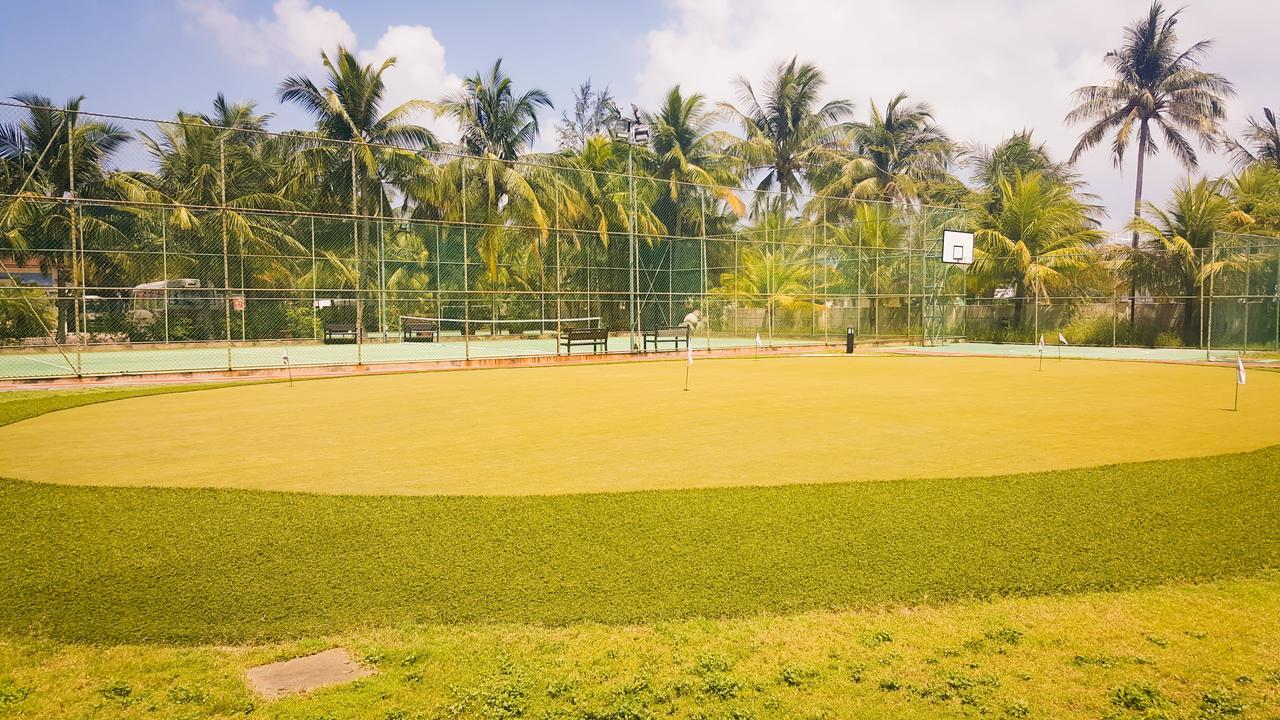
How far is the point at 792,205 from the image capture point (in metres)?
31.1

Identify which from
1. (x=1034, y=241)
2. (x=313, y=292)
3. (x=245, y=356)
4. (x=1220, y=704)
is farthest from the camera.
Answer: (x=1034, y=241)

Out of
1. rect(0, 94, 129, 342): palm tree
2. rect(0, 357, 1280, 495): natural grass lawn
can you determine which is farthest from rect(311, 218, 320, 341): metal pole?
rect(0, 357, 1280, 495): natural grass lawn

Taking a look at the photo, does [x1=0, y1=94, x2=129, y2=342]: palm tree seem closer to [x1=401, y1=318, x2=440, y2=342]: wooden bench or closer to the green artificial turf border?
[x1=401, y1=318, x2=440, y2=342]: wooden bench

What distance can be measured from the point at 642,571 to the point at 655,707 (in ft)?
4.68

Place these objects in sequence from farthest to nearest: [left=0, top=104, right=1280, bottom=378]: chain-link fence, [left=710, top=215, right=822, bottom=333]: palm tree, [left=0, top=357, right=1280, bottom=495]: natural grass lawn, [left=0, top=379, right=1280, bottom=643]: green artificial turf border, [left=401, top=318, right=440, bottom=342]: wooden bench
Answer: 1. [left=710, top=215, right=822, bottom=333]: palm tree
2. [left=401, top=318, right=440, bottom=342]: wooden bench
3. [left=0, top=104, right=1280, bottom=378]: chain-link fence
4. [left=0, top=357, right=1280, bottom=495]: natural grass lawn
5. [left=0, top=379, right=1280, bottom=643]: green artificial turf border

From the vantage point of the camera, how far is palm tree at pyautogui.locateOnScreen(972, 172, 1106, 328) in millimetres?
34219

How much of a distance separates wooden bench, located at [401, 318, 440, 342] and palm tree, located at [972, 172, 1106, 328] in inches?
919

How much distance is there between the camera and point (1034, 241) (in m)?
35.4

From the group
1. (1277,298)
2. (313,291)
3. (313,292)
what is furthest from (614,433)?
(1277,298)

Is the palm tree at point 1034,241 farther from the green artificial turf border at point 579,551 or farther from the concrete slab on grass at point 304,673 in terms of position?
the concrete slab on grass at point 304,673

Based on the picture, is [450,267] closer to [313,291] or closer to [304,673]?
[313,291]

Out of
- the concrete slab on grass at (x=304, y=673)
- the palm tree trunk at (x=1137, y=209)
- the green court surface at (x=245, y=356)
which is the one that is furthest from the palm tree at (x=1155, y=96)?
the concrete slab on grass at (x=304, y=673)

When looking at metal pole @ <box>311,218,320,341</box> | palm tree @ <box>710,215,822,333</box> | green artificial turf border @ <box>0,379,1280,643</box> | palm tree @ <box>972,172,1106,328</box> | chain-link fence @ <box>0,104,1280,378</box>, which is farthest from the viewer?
palm tree @ <box>972,172,1106,328</box>

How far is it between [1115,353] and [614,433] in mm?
25213
